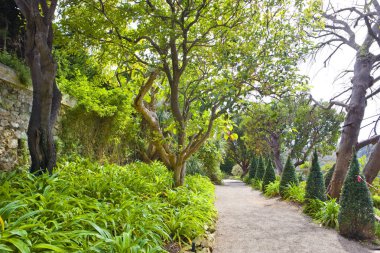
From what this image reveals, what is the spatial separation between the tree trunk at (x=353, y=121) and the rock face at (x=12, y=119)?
719 cm

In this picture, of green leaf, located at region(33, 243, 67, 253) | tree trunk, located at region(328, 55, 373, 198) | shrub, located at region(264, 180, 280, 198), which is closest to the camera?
green leaf, located at region(33, 243, 67, 253)

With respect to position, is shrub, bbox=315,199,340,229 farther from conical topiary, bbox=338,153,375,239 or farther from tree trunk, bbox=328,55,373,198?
tree trunk, bbox=328,55,373,198

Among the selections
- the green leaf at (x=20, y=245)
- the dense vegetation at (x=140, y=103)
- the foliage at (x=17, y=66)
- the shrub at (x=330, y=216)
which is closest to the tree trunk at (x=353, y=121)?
the dense vegetation at (x=140, y=103)

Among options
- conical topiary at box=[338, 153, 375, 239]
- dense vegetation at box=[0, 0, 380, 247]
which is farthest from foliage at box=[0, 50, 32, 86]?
conical topiary at box=[338, 153, 375, 239]

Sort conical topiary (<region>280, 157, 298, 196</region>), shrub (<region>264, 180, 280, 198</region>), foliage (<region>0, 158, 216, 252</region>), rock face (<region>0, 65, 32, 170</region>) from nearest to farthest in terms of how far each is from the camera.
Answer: foliage (<region>0, 158, 216, 252</region>) → rock face (<region>0, 65, 32, 170</region>) → conical topiary (<region>280, 157, 298, 196</region>) → shrub (<region>264, 180, 280, 198</region>)

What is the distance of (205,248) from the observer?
12.8 ft

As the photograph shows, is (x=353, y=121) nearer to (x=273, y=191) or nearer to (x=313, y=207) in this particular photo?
(x=313, y=207)

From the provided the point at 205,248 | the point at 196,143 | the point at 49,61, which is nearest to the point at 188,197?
the point at 196,143

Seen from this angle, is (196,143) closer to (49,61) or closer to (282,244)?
(282,244)

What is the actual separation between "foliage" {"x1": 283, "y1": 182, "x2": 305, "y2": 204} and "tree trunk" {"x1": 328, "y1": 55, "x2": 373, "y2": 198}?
91 centimetres

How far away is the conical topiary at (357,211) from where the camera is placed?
194 inches

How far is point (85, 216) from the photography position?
3.02m

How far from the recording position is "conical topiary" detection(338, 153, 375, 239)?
16.2 ft

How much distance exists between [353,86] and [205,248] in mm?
6053
